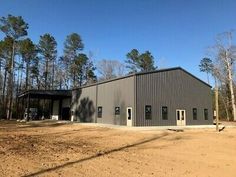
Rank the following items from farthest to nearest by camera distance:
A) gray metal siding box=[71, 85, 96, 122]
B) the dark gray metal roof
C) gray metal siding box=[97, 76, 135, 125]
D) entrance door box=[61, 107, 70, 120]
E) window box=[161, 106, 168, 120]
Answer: entrance door box=[61, 107, 70, 120] → the dark gray metal roof → gray metal siding box=[71, 85, 96, 122] → window box=[161, 106, 168, 120] → gray metal siding box=[97, 76, 135, 125]

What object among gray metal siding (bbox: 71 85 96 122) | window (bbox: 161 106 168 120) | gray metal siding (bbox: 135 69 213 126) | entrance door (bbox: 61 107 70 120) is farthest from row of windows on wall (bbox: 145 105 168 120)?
entrance door (bbox: 61 107 70 120)

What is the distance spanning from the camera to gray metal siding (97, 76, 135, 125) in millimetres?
26719

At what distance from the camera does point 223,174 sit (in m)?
7.84

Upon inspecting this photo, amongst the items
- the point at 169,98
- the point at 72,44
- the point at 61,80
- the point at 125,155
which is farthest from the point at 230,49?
the point at 125,155

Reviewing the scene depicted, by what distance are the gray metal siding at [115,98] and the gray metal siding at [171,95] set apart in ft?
3.67

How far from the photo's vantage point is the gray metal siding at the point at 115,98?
26.7 meters

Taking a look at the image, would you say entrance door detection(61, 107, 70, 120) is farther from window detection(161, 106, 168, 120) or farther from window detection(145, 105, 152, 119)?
window detection(161, 106, 168, 120)

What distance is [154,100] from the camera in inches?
1058

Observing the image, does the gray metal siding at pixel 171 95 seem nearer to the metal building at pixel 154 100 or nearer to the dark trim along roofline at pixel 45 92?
the metal building at pixel 154 100

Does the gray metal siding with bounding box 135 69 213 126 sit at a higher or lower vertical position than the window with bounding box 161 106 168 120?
higher

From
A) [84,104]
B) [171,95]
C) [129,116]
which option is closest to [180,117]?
[171,95]

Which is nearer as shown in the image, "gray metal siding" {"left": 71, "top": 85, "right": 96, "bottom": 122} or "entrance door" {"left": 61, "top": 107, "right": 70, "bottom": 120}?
"gray metal siding" {"left": 71, "top": 85, "right": 96, "bottom": 122}

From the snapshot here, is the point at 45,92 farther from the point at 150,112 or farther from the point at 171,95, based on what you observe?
the point at 171,95

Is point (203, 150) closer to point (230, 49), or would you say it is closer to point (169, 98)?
point (169, 98)
